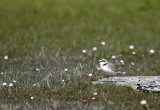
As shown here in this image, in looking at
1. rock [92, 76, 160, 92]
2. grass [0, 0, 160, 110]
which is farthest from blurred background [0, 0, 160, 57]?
rock [92, 76, 160, 92]

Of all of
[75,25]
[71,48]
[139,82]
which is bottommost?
[75,25]

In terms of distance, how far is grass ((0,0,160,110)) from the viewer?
9.62 metres

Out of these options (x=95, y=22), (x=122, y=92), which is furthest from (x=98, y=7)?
(x=122, y=92)

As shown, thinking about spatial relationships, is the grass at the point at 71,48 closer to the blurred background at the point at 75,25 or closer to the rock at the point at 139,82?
the blurred background at the point at 75,25

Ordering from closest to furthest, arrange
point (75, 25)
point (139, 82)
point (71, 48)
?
1. point (139, 82)
2. point (71, 48)
3. point (75, 25)

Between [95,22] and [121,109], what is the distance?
22.4 m

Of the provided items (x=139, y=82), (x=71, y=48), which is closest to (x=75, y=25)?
(x=71, y=48)

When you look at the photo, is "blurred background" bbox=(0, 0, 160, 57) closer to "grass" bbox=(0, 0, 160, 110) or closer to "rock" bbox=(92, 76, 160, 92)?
"grass" bbox=(0, 0, 160, 110)

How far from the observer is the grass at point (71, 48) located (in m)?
9.62

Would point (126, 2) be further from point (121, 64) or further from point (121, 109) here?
point (121, 109)

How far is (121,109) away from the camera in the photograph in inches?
340

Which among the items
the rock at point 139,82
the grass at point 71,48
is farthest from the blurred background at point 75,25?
the rock at point 139,82

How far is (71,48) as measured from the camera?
19.3 meters

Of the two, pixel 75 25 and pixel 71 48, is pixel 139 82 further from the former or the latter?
pixel 75 25
